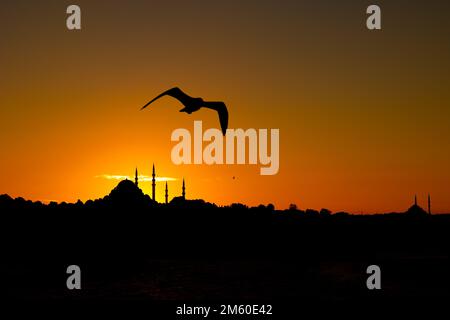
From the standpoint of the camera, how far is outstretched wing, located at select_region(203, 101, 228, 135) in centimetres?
2225

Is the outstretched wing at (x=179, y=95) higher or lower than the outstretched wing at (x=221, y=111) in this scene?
higher

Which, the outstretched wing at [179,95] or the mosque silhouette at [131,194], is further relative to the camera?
the mosque silhouette at [131,194]

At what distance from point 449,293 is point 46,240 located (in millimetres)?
94826

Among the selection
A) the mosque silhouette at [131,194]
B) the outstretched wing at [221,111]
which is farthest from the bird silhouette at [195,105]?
the mosque silhouette at [131,194]

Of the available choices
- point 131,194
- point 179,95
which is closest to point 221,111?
point 179,95

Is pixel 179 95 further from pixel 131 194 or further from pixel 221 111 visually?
pixel 131 194

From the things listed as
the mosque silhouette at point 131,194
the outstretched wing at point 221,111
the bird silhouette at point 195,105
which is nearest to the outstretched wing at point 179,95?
the bird silhouette at point 195,105

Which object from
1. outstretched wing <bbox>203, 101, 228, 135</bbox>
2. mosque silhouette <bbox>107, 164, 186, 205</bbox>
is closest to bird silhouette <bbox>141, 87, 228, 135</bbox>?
outstretched wing <bbox>203, 101, 228, 135</bbox>

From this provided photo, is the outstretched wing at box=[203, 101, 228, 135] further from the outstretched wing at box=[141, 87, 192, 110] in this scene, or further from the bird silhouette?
the outstretched wing at box=[141, 87, 192, 110]

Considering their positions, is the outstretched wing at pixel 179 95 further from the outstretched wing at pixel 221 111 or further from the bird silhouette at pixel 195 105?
the outstretched wing at pixel 221 111

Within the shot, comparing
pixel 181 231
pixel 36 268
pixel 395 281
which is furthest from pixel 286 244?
pixel 395 281

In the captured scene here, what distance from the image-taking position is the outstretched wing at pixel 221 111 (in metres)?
22.2
